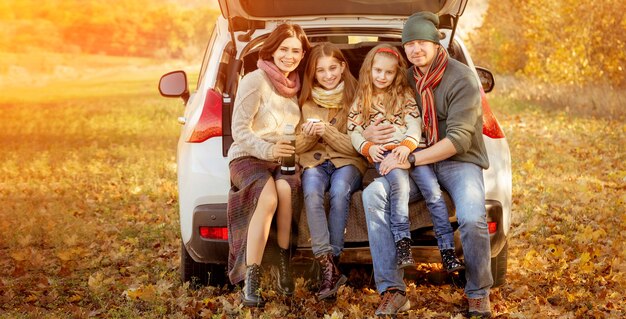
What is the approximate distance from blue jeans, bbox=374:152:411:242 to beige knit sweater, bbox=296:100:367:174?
32 centimetres

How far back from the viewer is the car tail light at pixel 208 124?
16.5 ft

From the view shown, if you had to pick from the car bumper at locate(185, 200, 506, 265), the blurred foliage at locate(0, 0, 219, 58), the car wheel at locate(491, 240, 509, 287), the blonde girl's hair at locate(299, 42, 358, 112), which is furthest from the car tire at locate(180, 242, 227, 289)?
the blurred foliage at locate(0, 0, 219, 58)

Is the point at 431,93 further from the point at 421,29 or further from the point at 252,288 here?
the point at 252,288

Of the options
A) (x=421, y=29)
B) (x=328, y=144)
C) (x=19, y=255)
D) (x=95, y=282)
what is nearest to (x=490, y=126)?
(x=421, y=29)

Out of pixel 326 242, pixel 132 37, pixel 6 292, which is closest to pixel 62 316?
pixel 6 292

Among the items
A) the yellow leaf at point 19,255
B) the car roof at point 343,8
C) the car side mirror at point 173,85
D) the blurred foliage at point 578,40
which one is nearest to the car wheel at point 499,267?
the car roof at point 343,8

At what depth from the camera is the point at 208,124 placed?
5.04 meters

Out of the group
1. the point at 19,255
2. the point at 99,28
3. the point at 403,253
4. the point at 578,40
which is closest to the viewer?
the point at 403,253

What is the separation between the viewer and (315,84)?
5.19 metres

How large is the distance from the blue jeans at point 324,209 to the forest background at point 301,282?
0.39 metres

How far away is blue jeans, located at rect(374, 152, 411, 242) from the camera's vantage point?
15.5 feet

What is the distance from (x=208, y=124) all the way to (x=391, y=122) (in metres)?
1.05

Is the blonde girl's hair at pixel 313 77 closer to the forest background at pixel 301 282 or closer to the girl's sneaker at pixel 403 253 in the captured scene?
the girl's sneaker at pixel 403 253

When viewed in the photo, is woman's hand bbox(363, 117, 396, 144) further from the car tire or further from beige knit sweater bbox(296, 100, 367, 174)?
the car tire
